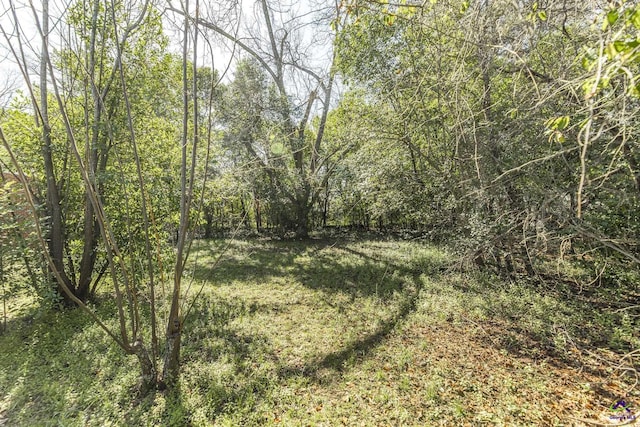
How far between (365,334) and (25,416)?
3.88m

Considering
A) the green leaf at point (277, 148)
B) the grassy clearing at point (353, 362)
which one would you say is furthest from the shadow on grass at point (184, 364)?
the green leaf at point (277, 148)

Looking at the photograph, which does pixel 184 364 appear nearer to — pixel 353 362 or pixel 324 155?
pixel 353 362

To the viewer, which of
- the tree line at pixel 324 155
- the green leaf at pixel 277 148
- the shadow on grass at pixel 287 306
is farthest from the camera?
the green leaf at pixel 277 148

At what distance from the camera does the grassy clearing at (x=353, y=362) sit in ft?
8.75

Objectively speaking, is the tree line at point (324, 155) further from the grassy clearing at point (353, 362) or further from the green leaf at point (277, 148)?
the green leaf at point (277, 148)

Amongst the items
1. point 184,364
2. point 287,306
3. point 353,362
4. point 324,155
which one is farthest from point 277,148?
point 353,362

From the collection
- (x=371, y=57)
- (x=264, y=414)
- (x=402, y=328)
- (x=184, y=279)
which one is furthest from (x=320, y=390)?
(x=371, y=57)

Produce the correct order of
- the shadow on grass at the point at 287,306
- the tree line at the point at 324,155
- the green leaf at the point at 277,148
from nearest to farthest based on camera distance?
the tree line at the point at 324,155 → the shadow on grass at the point at 287,306 → the green leaf at the point at 277,148

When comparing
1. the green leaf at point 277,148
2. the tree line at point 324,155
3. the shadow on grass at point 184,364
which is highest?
the green leaf at point 277,148

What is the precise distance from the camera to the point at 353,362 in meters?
3.52

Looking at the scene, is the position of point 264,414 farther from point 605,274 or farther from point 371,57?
point 371,57

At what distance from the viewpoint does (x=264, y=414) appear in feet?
8.95

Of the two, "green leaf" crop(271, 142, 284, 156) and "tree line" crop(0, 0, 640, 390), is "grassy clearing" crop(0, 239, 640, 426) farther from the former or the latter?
"green leaf" crop(271, 142, 284, 156)

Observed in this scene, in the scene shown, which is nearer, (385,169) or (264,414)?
(264,414)
